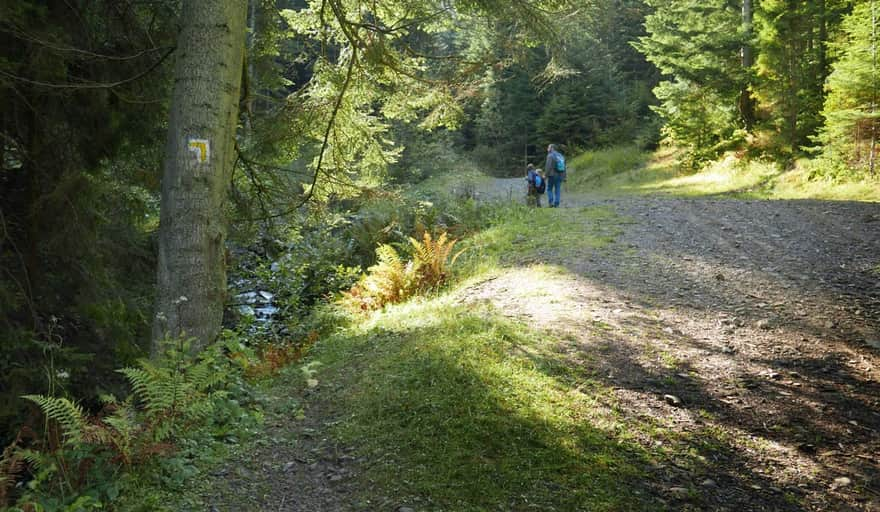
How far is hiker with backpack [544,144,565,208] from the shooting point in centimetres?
1603

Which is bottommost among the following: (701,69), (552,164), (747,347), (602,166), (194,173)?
(747,347)

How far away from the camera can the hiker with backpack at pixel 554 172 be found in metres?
16.0

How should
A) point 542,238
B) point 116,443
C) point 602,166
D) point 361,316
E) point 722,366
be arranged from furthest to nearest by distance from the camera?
point 602,166, point 542,238, point 361,316, point 722,366, point 116,443

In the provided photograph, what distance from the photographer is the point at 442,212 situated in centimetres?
1505

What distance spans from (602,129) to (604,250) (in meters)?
30.1

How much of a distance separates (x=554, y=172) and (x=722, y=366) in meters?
11.5

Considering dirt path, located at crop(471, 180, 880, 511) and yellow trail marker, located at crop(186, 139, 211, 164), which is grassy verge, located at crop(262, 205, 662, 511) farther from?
yellow trail marker, located at crop(186, 139, 211, 164)

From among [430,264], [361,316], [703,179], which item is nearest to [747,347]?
[430,264]

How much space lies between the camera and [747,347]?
219 inches

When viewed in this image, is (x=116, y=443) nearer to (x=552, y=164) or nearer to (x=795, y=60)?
(x=552, y=164)

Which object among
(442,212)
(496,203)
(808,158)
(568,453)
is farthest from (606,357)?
(808,158)

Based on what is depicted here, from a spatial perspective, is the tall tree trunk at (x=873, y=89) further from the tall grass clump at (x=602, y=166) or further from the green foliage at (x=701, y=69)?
the tall grass clump at (x=602, y=166)

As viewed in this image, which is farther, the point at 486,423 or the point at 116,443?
the point at 486,423

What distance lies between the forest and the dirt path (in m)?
0.03
